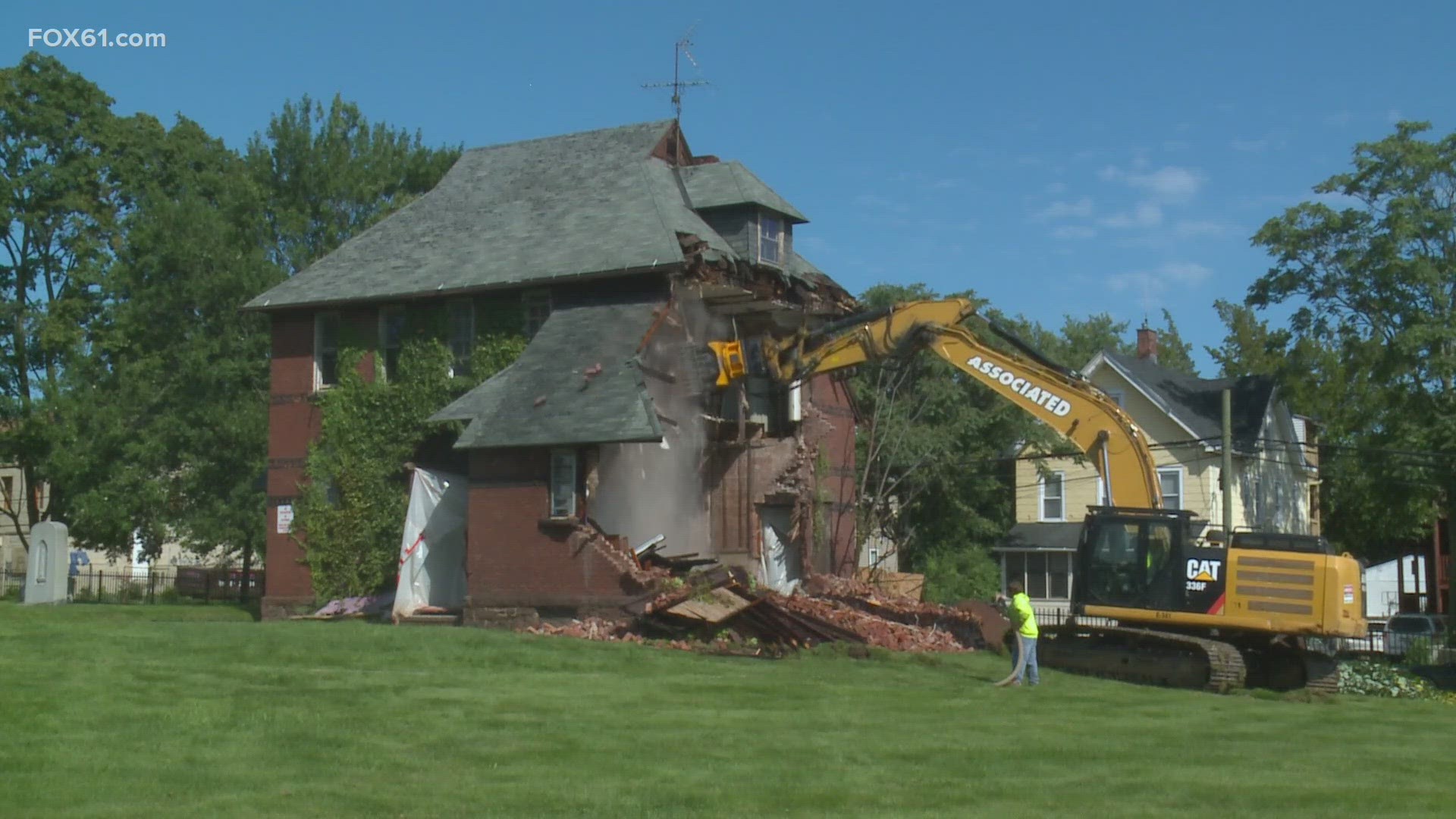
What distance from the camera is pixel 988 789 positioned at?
492 inches

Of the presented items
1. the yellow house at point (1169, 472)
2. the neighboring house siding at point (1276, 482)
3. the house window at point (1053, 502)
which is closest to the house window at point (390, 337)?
the yellow house at point (1169, 472)

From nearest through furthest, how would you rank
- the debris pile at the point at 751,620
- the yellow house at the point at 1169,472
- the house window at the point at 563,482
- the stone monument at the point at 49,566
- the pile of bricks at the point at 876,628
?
the debris pile at the point at 751,620, the pile of bricks at the point at 876,628, the house window at the point at 563,482, the stone monument at the point at 49,566, the yellow house at the point at 1169,472

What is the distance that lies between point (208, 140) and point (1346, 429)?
139 feet

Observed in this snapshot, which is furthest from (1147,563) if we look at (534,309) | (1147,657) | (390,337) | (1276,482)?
(1276,482)

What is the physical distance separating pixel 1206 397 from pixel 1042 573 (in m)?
8.89

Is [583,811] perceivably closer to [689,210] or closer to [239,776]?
[239,776]

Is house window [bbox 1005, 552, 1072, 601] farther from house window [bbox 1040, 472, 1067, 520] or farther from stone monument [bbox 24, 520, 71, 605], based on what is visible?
stone monument [bbox 24, 520, 71, 605]

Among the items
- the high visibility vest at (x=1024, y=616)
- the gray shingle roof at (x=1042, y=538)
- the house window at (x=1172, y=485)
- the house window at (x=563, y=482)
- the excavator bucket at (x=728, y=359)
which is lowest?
the high visibility vest at (x=1024, y=616)

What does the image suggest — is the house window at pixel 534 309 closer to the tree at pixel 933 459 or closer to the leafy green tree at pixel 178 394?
→ the tree at pixel 933 459

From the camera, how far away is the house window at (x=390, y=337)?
33594mm

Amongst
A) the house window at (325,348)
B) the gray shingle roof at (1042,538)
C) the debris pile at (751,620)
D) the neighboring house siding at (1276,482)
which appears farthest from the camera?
the neighboring house siding at (1276,482)

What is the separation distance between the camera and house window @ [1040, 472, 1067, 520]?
5288cm

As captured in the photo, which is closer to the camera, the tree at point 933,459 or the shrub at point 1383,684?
the shrub at point 1383,684

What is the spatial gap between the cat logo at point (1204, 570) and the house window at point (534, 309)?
1450cm
